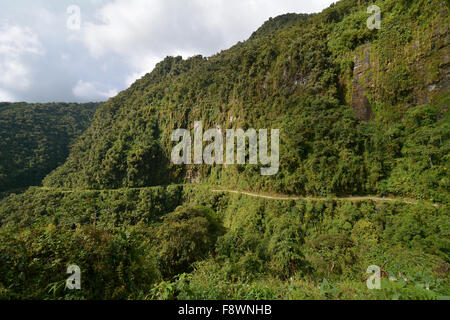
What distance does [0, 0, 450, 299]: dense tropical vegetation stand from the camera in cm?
366

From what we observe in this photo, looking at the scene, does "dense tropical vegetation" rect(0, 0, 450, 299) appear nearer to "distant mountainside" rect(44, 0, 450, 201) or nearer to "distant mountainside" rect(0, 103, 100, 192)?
"distant mountainside" rect(44, 0, 450, 201)

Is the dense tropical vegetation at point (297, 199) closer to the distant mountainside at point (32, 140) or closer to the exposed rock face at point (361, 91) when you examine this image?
the exposed rock face at point (361, 91)

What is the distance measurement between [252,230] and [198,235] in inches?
418

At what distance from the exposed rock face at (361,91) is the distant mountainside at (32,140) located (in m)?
75.2

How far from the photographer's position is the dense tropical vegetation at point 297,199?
366cm

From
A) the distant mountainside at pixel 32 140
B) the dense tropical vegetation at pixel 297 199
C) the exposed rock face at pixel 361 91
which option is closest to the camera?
the dense tropical vegetation at pixel 297 199

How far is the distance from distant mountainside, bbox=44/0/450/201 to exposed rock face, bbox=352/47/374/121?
0.10 metres

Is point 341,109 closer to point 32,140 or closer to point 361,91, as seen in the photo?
point 361,91

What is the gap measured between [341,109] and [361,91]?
3.04 meters

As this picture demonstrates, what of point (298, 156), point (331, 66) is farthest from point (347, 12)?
point (298, 156)

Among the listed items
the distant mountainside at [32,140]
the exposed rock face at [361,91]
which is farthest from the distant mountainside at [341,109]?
the distant mountainside at [32,140]

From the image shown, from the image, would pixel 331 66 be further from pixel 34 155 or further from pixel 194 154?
pixel 34 155

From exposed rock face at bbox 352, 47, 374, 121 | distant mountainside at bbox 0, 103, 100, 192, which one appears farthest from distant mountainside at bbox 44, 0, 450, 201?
distant mountainside at bbox 0, 103, 100, 192
